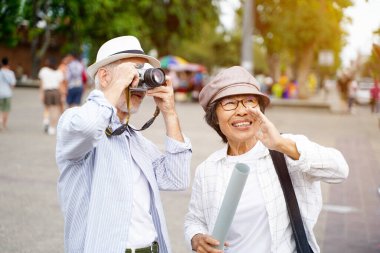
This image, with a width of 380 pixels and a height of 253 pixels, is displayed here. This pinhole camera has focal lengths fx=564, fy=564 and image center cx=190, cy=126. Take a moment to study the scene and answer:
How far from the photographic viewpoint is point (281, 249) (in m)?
2.39

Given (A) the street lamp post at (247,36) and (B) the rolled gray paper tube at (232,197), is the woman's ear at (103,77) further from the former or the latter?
(A) the street lamp post at (247,36)

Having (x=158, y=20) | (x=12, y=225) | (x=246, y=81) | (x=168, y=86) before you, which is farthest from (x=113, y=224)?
(x=158, y=20)

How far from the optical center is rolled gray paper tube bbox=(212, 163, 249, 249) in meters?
1.63

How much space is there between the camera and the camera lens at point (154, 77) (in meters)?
2.26

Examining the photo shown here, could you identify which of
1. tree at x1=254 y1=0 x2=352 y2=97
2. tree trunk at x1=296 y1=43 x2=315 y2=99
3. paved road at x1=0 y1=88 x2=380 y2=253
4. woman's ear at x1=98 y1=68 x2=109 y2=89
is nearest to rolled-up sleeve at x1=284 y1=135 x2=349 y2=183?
woman's ear at x1=98 y1=68 x2=109 y2=89

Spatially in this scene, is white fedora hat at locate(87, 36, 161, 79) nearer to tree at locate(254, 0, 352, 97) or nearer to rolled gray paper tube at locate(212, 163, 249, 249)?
rolled gray paper tube at locate(212, 163, 249, 249)

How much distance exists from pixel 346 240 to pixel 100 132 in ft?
12.7

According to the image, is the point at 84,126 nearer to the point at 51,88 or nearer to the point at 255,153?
the point at 255,153

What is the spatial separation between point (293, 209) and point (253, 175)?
23cm

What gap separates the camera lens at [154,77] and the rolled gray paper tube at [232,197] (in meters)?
0.72

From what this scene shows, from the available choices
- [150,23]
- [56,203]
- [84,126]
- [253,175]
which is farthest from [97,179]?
[150,23]

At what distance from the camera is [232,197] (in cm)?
168

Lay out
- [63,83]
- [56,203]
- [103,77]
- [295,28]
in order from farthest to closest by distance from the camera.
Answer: [295,28] → [63,83] → [56,203] → [103,77]

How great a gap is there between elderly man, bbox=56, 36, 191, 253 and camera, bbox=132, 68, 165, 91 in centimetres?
3
